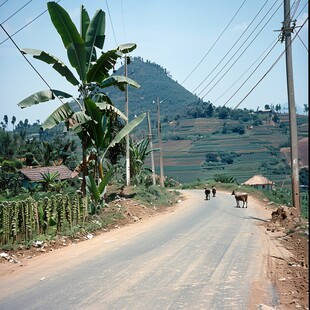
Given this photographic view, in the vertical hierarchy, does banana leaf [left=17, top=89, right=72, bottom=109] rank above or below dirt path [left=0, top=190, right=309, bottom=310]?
above

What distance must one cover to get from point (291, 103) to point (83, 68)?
8.65 m

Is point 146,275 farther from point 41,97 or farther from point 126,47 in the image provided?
point 126,47

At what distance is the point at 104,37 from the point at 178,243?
28.8ft

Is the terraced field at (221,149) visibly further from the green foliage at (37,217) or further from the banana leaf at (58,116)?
the green foliage at (37,217)

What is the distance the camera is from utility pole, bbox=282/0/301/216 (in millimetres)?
16531

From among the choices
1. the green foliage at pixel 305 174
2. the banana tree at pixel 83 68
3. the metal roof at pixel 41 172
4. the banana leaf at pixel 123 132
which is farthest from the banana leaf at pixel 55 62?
the metal roof at pixel 41 172

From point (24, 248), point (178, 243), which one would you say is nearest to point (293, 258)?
point (178, 243)

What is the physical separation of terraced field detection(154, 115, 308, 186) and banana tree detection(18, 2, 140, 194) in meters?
55.9

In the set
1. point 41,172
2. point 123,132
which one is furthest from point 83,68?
point 41,172

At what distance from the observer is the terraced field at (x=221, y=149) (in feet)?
267

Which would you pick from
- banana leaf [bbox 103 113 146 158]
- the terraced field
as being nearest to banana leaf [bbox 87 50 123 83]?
banana leaf [bbox 103 113 146 158]

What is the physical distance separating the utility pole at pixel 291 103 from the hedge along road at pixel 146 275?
4487 mm

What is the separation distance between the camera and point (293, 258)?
33.9ft

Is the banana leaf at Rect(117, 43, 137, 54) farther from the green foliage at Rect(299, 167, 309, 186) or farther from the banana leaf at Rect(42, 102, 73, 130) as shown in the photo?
the green foliage at Rect(299, 167, 309, 186)
